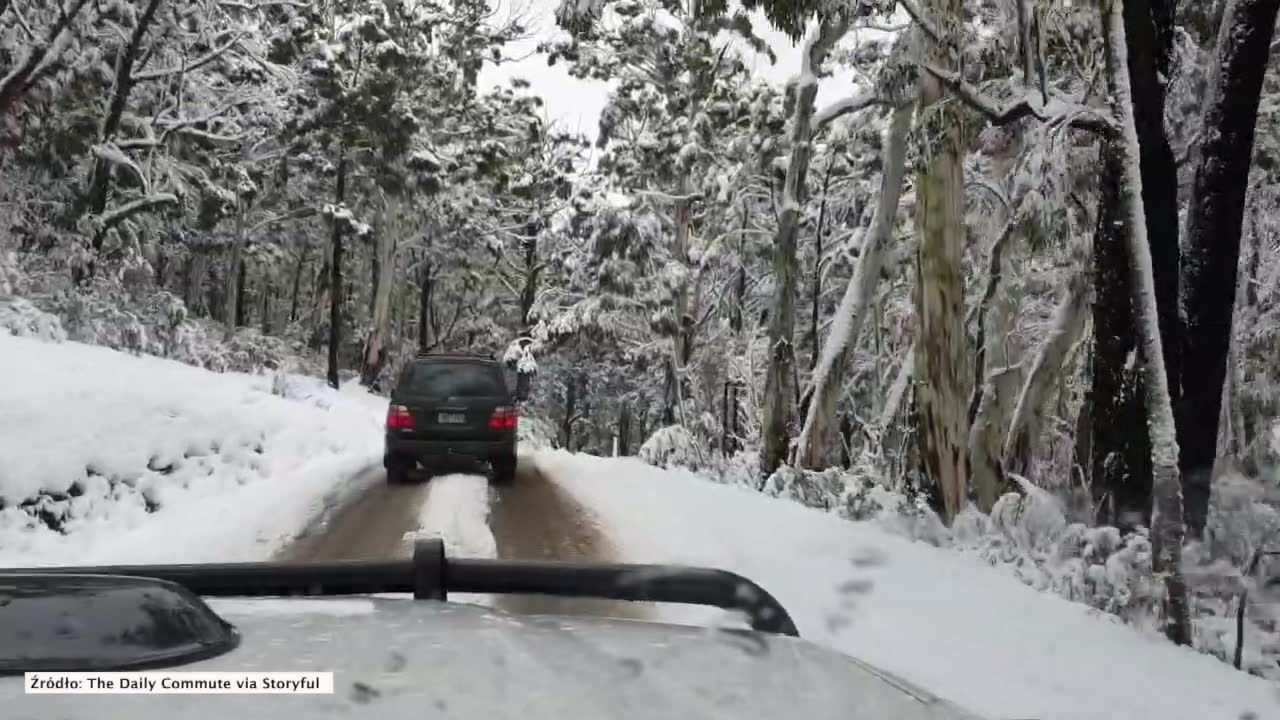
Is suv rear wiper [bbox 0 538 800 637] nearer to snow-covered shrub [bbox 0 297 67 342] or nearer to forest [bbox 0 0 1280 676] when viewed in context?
forest [bbox 0 0 1280 676]

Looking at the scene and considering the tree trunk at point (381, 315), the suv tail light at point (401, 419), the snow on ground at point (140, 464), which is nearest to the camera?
the snow on ground at point (140, 464)

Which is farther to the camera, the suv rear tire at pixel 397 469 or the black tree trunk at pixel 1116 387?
the suv rear tire at pixel 397 469

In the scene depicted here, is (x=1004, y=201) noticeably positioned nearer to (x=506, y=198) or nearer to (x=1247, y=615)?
(x=1247, y=615)

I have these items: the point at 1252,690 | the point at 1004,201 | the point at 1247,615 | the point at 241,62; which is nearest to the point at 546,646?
the point at 1252,690

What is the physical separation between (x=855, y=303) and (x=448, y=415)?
647cm

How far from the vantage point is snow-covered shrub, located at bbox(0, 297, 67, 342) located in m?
21.4

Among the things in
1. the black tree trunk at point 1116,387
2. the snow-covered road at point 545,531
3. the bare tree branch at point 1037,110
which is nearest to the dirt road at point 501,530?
the snow-covered road at point 545,531

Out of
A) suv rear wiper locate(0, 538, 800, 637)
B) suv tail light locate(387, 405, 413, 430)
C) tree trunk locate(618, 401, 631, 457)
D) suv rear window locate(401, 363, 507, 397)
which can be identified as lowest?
tree trunk locate(618, 401, 631, 457)

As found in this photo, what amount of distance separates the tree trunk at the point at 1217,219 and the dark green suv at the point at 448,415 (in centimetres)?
950

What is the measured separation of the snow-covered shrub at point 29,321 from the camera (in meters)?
21.4

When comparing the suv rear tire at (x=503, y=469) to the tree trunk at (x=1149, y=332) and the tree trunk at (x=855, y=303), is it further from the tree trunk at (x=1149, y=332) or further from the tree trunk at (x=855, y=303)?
the tree trunk at (x=1149, y=332)

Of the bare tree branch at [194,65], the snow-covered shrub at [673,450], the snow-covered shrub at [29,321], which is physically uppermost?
the bare tree branch at [194,65]

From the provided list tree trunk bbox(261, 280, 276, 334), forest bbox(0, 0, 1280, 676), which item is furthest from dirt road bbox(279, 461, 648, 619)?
tree trunk bbox(261, 280, 276, 334)

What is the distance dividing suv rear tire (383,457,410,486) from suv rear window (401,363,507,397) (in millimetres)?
1006
